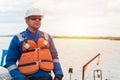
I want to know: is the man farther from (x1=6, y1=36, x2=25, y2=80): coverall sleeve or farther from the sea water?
the sea water

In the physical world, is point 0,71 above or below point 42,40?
below

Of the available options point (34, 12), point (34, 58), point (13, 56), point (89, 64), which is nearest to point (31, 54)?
point (34, 58)

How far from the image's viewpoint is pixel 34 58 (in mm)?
4461

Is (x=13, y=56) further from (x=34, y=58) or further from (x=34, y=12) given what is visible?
A: (x=34, y=12)

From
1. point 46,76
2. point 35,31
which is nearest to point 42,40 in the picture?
point 35,31

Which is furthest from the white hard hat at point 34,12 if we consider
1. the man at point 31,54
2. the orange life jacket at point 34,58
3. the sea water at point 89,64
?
the sea water at point 89,64

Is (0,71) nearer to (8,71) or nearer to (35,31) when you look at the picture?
(8,71)

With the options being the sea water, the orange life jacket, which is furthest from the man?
the sea water

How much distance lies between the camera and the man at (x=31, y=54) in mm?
4434

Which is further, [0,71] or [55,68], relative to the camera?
[55,68]

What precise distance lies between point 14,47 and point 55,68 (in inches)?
22.6

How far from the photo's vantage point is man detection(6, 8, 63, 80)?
4.43 meters

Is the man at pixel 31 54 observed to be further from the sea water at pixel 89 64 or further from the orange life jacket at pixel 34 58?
the sea water at pixel 89 64

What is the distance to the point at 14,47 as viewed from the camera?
4500 millimetres
